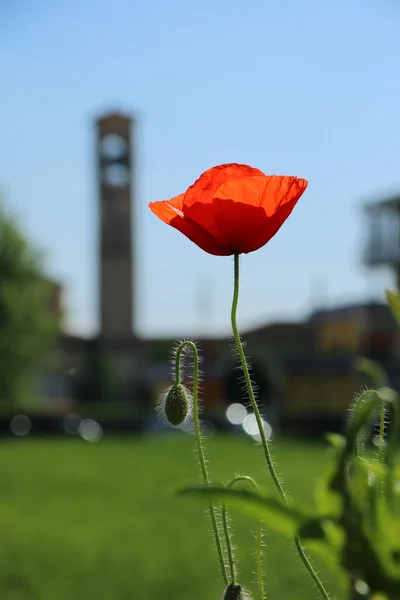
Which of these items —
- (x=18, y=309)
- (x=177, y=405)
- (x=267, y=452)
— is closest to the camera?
(x=267, y=452)

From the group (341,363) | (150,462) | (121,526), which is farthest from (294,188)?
(341,363)

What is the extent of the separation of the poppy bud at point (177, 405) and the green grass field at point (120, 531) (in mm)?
272

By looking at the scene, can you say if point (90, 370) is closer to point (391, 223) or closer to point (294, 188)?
point (391, 223)

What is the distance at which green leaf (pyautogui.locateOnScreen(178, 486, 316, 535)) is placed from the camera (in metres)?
0.38

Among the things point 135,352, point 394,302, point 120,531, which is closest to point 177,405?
point 394,302

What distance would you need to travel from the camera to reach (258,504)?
0.39m

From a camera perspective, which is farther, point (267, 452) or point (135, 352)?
point (135, 352)

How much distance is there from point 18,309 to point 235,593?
2332 centimetres

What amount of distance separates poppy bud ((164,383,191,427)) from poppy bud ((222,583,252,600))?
0.13m

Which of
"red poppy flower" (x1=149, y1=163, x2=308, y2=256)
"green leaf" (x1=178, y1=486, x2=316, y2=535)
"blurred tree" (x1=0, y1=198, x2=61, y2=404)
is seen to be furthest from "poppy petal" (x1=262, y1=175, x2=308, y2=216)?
"blurred tree" (x1=0, y1=198, x2=61, y2=404)

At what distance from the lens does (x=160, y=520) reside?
426 inches

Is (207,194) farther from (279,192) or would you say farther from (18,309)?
(18,309)

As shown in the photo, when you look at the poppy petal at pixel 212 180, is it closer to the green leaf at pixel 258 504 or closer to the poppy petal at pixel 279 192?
the poppy petal at pixel 279 192

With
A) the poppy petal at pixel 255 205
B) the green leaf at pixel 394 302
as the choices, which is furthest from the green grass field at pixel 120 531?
the poppy petal at pixel 255 205
